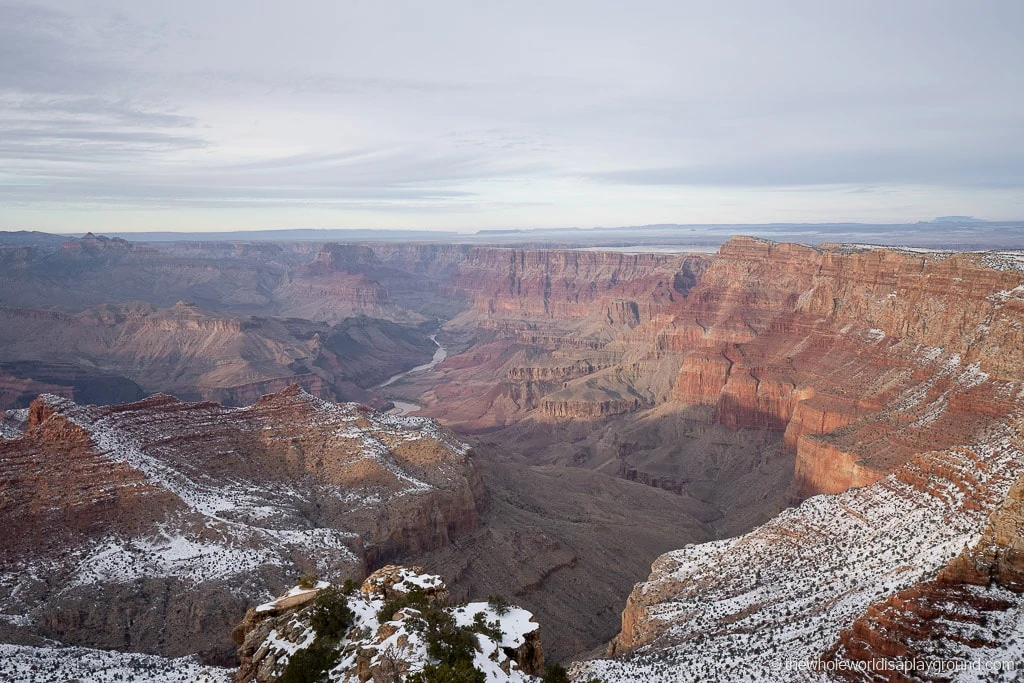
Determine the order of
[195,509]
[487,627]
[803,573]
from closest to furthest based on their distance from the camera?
[487,627]
[803,573]
[195,509]

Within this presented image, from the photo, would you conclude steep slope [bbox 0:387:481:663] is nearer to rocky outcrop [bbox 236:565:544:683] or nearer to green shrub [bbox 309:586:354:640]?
rocky outcrop [bbox 236:565:544:683]

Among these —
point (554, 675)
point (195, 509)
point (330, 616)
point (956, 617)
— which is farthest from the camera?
point (195, 509)

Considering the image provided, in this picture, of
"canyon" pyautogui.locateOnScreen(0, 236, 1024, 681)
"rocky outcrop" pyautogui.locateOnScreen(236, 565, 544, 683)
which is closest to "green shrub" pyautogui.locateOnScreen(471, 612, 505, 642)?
"rocky outcrop" pyautogui.locateOnScreen(236, 565, 544, 683)

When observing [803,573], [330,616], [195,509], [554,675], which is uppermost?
[330,616]

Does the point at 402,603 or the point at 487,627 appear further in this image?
the point at 402,603

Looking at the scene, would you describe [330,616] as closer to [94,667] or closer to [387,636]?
[387,636]

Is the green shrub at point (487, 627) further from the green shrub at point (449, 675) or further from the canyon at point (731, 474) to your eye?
the canyon at point (731, 474)

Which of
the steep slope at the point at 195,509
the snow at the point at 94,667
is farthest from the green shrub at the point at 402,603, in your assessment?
the steep slope at the point at 195,509

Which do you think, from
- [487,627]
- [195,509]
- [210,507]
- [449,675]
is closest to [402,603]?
[487,627]
